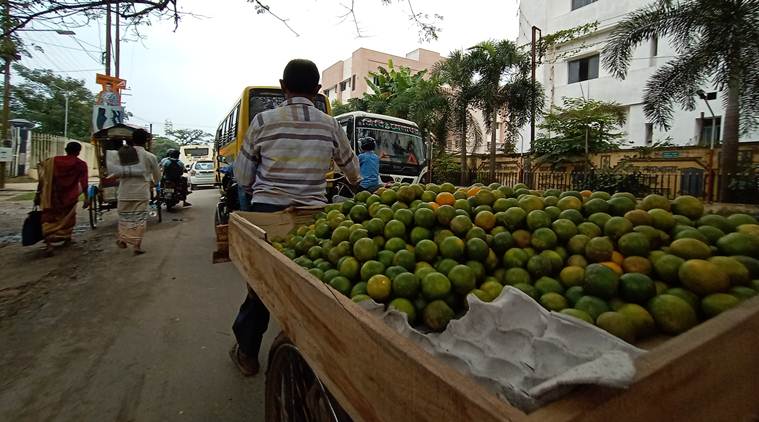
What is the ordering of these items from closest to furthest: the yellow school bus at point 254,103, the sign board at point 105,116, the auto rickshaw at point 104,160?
the yellow school bus at point 254,103 → the auto rickshaw at point 104,160 → the sign board at point 105,116

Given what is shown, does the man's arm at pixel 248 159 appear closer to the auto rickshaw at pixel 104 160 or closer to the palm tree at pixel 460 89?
the auto rickshaw at pixel 104 160

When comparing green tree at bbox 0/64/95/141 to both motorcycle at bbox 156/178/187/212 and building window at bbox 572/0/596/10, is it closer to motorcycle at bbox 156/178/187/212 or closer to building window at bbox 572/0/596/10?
motorcycle at bbox 156/178/187/212

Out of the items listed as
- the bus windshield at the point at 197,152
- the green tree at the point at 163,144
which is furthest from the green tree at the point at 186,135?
the bus windshield at the point at 197,152

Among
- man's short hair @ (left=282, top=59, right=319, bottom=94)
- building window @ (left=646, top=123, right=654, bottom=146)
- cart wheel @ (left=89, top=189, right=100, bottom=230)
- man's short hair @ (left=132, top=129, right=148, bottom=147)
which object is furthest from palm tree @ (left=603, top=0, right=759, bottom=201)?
cart wheel @ (left=89, top=189, right=100, bottom=230)

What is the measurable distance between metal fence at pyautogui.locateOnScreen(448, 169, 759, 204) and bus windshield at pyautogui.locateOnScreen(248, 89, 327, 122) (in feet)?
23.4

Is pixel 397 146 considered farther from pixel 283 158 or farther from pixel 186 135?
pixel 186 135

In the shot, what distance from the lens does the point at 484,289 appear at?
1.44 metres

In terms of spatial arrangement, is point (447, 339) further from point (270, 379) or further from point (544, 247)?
point (270, 379)

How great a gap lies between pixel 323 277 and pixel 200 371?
5.68ft

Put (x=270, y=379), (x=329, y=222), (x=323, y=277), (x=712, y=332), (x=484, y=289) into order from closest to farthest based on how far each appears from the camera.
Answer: (x=712, y=332)
(x=484, y=289)
(x=323, y=277)
(x=270, y=379)
(x=329, y=222)

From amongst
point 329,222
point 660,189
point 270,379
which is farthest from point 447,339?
point 660,189

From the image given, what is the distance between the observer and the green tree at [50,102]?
28234 millimetres

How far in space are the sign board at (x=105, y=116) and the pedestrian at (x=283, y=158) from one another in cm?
936

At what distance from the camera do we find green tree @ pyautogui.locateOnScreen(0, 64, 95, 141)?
92.6 ft
